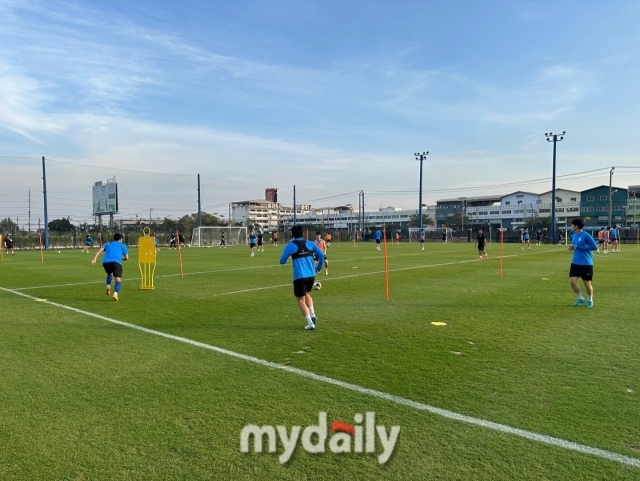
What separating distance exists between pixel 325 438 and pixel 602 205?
10028 centimetres

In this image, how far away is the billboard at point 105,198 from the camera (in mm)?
58469

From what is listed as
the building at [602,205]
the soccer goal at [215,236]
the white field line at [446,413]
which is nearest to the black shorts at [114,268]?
the white field line at [446,413]

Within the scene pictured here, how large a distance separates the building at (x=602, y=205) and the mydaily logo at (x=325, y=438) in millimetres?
92897

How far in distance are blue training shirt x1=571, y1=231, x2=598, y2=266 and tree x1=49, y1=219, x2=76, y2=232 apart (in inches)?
2243

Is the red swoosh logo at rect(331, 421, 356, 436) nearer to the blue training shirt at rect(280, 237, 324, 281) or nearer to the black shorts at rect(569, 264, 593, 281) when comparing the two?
the blue training shirt at rect(280, 237, 324, 281)

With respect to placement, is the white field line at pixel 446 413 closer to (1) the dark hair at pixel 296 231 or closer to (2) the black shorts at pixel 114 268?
(1) the dark hair at pixel 296 231

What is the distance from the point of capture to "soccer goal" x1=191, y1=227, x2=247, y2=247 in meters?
54.4

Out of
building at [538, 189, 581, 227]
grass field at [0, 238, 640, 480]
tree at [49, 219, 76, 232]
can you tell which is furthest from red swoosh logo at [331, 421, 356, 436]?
building at [538, 189, 581, 227]

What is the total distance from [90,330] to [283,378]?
4813 millimetres

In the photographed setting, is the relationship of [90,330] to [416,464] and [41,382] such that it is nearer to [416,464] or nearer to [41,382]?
[41,382]

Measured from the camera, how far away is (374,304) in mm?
11125

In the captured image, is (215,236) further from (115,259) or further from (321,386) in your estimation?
(321,386)

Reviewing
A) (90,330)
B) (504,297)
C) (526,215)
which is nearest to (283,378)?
(90,330)

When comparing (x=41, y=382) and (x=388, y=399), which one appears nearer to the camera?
(x=388, y=399)
